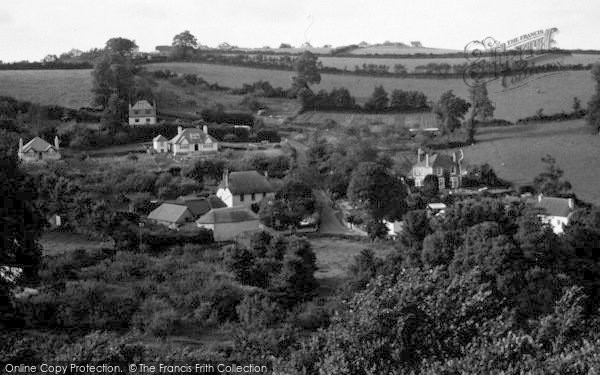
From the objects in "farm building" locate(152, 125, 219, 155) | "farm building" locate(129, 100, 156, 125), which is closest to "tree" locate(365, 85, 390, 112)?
"farm building" locate(152, 125, 219, 155)

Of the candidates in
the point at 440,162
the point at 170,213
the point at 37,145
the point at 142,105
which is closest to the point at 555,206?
the point at 440,162

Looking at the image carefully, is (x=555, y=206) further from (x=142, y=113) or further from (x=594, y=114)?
(x=142, y=113)

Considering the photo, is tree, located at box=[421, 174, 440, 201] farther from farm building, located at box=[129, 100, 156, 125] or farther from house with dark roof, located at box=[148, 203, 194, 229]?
farm building, located at box=[129, 100, 156, 125]

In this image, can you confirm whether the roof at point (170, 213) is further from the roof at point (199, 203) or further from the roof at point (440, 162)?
the roof at point (440, 162)

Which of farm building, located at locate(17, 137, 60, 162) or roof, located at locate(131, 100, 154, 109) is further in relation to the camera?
roof, located at locate(131, 100, 154, 109)

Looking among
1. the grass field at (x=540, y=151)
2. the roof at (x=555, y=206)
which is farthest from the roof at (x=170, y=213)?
the grass field at (x=540, y=151)

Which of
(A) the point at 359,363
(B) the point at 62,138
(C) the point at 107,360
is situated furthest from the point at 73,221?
(A) the point at 359,363
